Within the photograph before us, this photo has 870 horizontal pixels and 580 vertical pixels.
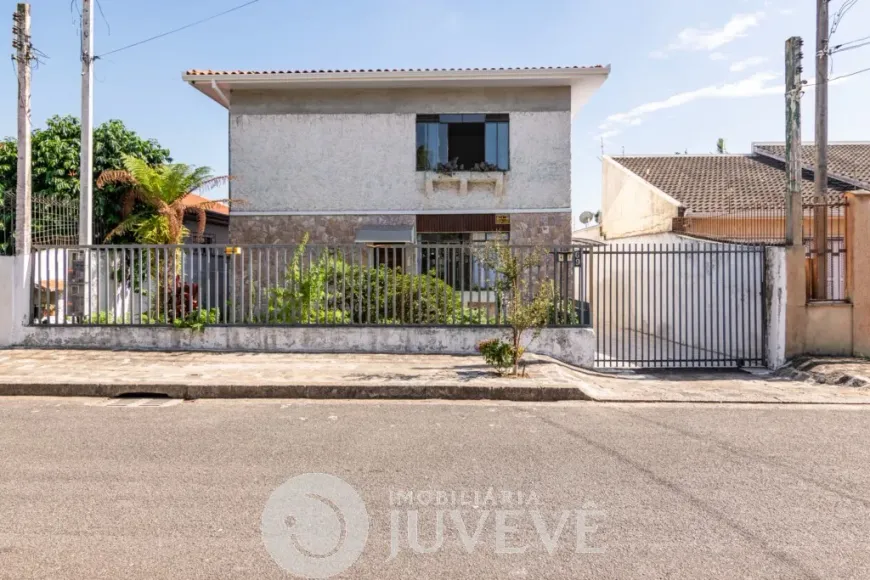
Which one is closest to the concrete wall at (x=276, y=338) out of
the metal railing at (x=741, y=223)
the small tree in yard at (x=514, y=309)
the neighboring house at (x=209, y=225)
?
the small tree in yard at (x=514, y=309)

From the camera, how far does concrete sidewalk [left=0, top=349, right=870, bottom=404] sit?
8016 millimetres

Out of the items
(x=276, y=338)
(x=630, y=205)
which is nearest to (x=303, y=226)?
(x=276, y=338)

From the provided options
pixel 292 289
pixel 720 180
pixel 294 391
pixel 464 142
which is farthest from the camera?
pixel 720 180

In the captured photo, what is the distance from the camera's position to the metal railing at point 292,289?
1071 centimetres

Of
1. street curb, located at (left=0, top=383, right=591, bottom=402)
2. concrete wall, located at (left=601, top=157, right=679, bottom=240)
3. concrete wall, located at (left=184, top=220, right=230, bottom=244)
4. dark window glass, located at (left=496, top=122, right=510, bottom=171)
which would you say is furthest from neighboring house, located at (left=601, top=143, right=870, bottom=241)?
concrete wall, located at (left=184, top=220, right=230, bottom=244)

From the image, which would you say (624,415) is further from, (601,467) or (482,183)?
(482,183)

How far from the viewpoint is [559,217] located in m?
15.4

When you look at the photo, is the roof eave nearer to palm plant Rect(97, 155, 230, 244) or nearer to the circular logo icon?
palm plant Rect(97, 155, 230, 244)

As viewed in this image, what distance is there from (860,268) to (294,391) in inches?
383

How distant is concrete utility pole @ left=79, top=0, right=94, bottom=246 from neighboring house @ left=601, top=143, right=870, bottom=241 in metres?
13.7

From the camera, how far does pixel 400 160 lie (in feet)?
50.8

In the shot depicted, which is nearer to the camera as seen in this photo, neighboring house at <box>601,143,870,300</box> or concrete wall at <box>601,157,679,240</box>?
neighboring house at <box>601,143,870,300</box>

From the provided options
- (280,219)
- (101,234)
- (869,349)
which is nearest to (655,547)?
(869,349)

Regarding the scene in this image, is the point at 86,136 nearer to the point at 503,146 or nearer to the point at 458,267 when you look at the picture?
the point at 458,267
